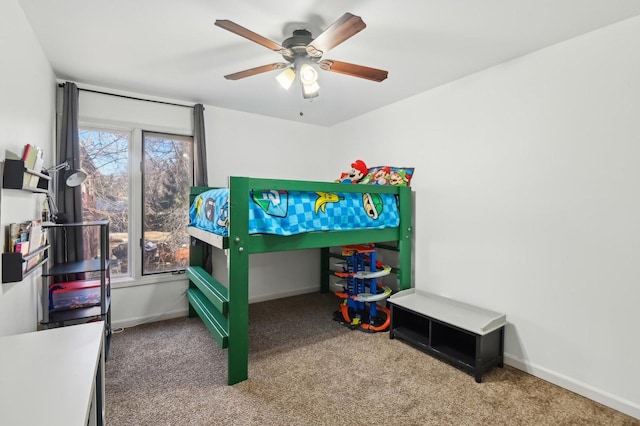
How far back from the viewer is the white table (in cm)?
78

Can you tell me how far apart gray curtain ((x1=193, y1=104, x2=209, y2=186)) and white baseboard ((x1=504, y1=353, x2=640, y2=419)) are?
3205mm

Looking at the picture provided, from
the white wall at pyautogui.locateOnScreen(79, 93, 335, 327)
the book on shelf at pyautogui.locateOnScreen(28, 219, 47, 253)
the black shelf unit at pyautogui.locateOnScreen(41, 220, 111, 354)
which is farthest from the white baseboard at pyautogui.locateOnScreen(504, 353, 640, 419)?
the book on shelf at pyautogui.locateOnScreen(28, 219, 47, 253)

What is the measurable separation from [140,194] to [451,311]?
3.12m

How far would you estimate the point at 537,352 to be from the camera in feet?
7.47

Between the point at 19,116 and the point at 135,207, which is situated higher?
the point at 19,116

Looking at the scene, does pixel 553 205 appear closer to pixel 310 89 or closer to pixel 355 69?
pixel 355 69

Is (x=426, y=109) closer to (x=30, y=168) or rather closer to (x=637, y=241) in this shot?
(x=637, y=241)

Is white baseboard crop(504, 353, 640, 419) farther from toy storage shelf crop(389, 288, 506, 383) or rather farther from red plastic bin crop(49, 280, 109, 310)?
red plastic bin crop(49, 280, 109, 310)

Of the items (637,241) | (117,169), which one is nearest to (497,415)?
(637,241)

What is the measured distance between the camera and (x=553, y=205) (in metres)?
2.20

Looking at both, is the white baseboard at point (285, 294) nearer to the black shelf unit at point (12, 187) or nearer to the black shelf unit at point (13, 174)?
the black shelf unit at point (12, 187)

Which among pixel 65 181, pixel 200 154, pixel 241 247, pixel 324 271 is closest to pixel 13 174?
pixel 65 181

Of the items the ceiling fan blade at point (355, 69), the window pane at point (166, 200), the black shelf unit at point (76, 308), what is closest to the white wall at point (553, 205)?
the ceiling fan blade at point (355, 69)

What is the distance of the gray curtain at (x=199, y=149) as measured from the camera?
331cm
